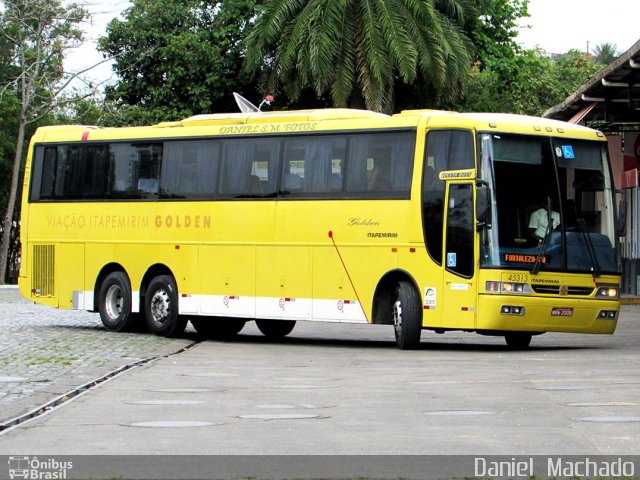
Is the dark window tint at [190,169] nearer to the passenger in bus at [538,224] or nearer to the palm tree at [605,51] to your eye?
the passenger in bus at [538,224]

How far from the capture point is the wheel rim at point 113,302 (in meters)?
24.4

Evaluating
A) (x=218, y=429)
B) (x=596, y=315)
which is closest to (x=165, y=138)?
(x=596, y=315)

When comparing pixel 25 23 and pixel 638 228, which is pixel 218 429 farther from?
pixel 25 23

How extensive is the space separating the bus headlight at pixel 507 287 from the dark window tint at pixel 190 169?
18.2 ft

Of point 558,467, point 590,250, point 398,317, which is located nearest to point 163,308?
point 398,317

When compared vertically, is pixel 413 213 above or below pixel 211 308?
above

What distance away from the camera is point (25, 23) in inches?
2130

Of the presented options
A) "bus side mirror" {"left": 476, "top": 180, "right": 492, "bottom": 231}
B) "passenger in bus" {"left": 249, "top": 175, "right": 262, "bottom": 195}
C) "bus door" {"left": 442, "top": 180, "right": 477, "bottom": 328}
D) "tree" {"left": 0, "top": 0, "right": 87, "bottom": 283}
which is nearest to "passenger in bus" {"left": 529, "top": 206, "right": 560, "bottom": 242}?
"bus side mirror" {"left": 476, "top": 180, "right": 492, "bottom": 231}

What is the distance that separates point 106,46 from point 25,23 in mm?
4587

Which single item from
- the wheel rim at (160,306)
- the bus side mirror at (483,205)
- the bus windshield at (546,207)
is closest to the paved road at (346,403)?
the bus windshield at (546,207)

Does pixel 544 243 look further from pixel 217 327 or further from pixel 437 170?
pixel 217 327

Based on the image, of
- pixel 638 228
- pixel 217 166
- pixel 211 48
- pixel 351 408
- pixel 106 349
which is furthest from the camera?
pixel 211 48

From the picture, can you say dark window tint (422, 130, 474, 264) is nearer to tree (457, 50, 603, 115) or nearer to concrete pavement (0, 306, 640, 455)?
concrete pavement (0, 306, 640, 455)

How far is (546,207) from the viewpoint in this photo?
1941 cm
